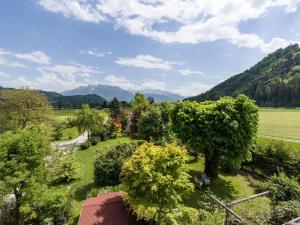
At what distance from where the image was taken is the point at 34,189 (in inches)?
549

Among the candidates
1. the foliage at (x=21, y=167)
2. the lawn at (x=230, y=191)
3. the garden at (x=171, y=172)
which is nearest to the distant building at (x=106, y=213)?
the garden at (x=171, y=172)

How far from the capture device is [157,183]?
41.0 ft

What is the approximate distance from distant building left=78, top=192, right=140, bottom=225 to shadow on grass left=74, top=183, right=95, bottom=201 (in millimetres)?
4487

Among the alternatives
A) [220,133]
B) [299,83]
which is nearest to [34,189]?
[220,133]

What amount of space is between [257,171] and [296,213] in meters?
14.7

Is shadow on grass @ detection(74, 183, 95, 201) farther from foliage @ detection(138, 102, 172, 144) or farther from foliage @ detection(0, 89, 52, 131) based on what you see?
foliage @ detection(0, 89, 52, 131)

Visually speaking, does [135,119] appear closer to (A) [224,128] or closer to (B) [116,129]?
(B) [116,129]

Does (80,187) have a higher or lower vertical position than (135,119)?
lower

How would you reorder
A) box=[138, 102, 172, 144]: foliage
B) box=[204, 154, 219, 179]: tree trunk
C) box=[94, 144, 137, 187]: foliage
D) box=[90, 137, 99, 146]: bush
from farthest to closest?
box=[90, 137, 99, 146]: bush, box=[138, 102, 172, 144]: foliage, box=[204, 154, 219, 179]: tree trunk, box=[94, 144, 137, 187]: foliage

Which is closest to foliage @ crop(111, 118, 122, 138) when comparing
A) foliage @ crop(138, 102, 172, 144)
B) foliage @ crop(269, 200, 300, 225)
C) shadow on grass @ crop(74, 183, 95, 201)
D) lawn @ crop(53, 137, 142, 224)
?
foliage @ crop(138, 102, 172, 144)

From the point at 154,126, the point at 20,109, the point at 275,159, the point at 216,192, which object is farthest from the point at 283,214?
the point at 20,109

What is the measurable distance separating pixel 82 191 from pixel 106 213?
305 inches

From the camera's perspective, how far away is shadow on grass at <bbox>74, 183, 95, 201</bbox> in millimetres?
20753

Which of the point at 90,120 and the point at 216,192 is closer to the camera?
the point at 216,192
